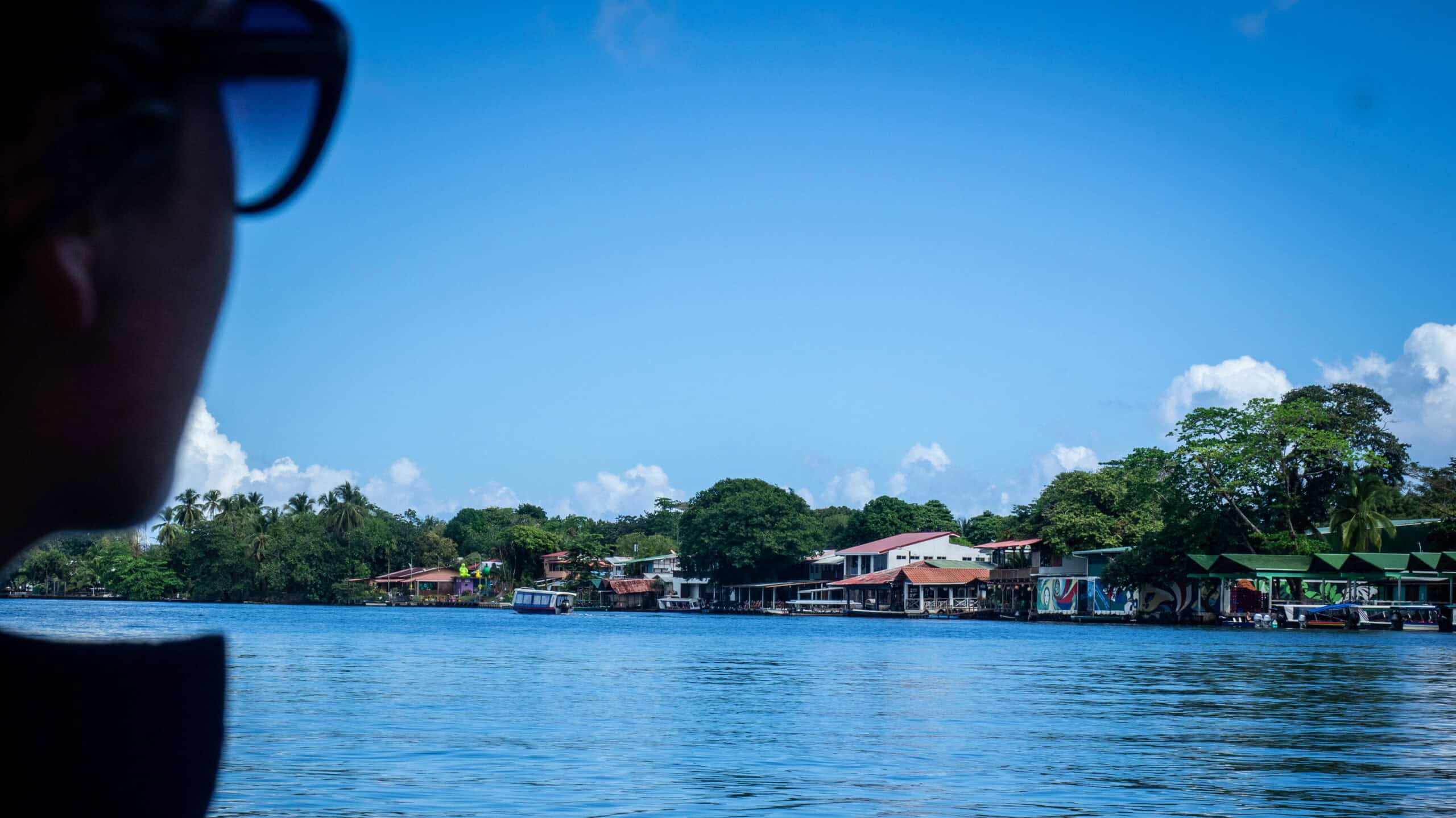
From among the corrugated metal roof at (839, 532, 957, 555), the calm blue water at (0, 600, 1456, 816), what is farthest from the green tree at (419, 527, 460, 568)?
the calm blue water at (0, 600, 1456, 816)

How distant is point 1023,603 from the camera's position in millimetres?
79812

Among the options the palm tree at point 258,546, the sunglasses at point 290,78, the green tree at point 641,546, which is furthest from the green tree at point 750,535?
the sunglasses at point 290,78

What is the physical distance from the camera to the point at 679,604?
10238cm

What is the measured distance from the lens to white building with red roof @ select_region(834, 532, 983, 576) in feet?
298

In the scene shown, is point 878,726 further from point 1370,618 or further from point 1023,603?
point 1023,603

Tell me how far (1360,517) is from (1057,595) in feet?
A: 67.2

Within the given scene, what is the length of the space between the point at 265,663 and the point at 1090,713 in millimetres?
19971

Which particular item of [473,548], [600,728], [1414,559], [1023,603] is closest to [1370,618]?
[1414,559]

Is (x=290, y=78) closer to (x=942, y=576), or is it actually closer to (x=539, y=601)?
(x=942, y=576)

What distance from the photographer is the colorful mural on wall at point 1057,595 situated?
7306 centimetres

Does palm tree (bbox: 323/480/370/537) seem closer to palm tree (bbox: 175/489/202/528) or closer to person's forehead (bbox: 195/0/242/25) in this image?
palm tree (bbox: 175/489/202/528)

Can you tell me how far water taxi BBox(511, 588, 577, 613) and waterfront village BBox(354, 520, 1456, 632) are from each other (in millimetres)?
11696

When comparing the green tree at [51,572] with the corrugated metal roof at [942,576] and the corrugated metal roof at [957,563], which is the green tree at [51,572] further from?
the corrugated metal roof at [957,563]

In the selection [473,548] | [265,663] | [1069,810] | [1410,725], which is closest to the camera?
[1069,810]
